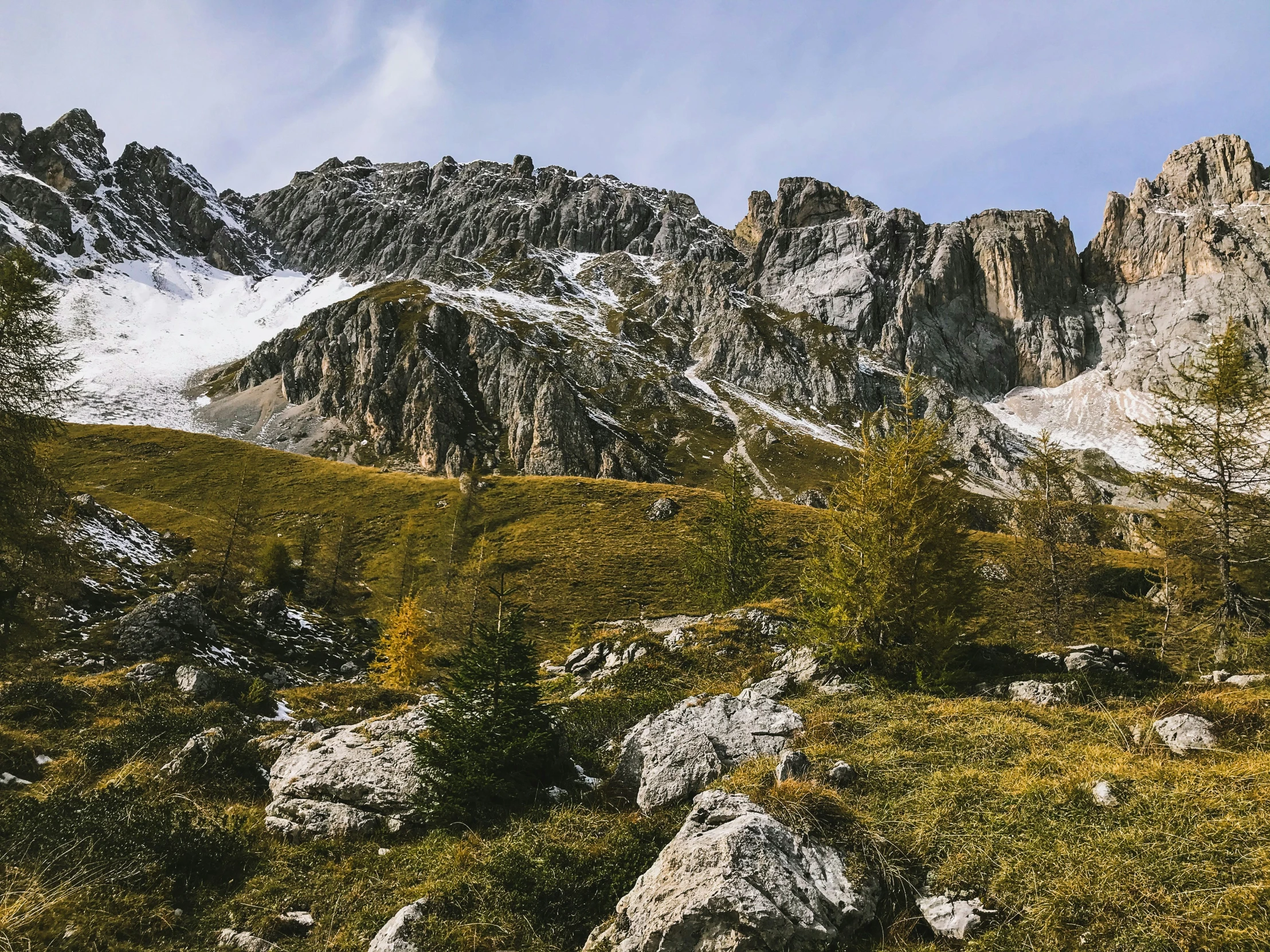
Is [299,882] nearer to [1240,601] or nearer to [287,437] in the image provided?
[1240,601]

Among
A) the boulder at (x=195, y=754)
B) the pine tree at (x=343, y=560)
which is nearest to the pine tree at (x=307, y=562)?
the pine tree at (x=343, y=560)

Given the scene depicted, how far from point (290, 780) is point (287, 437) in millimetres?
192172

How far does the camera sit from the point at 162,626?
2633 cm

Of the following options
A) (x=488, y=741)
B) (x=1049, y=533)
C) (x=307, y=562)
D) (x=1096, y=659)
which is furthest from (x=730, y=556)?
(x=307, y=562)

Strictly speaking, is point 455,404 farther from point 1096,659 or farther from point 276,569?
point 1096,659

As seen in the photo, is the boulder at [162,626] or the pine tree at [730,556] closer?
the boulder at [162,626]

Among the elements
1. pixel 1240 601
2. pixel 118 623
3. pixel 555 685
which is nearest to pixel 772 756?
pixel 555 685

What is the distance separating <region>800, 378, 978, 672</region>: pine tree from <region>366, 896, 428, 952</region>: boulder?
1212cm

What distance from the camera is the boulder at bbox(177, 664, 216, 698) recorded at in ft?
69.0

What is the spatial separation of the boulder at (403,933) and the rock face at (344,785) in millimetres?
3668

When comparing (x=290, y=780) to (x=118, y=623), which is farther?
(x=118, y=623)

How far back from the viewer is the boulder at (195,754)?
14250 millimetres

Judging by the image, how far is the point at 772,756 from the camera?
39.9 feet

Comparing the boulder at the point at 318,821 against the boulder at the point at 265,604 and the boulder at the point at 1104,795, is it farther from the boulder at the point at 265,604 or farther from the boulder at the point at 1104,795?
the boulder at the point at 265,604
